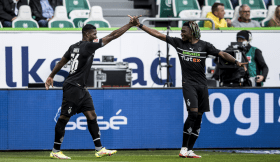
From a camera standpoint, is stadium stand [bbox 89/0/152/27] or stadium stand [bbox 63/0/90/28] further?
stadium stand [bbox 89/0/152/27]

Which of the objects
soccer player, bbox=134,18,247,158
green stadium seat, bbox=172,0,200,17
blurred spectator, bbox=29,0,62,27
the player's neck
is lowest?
soccer player, bbox=134,18,247,158

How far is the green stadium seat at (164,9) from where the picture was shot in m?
12.8

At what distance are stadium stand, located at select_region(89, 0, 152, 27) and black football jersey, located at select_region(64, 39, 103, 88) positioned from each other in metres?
7.34

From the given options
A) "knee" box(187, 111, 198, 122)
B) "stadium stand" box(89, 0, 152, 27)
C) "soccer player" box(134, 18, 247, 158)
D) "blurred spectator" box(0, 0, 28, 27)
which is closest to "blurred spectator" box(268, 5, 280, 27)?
"stadium stand" box(89, 0, 152, 27)

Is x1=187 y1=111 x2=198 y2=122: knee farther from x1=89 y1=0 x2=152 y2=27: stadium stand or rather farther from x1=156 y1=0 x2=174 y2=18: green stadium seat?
x1=89 y1=0 x2=152 y2=27: stadium stand

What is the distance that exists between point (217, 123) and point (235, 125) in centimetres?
34

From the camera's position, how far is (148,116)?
7.50m

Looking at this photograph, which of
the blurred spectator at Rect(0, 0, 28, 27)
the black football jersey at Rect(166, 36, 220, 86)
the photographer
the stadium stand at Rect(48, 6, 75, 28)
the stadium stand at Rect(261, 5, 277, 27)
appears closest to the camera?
the black football jersey at Rect(166, 36, 220, 86)

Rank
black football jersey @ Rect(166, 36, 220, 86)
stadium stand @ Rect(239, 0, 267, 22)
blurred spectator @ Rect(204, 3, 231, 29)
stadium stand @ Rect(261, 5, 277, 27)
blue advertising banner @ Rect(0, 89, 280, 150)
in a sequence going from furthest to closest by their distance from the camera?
stadium stand @ Rect(239, 0, 267, 22)
stadium stand @ Rect(261, 5, 277, 27)
blurred spectator @ Rect(204, 3, 231, 29)
blue advertising banner @ Rect(0, 89, 280, 150)
black football jersey @ Rect(166, 36, 220, 86)

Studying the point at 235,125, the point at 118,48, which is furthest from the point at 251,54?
the point at 118,48

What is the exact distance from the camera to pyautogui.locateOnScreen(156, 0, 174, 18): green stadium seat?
12.8m

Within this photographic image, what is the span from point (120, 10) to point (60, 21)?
283 centimetres

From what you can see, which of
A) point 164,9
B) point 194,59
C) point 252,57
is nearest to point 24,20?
point 164,9

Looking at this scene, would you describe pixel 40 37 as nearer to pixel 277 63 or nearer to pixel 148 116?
pixel 148 116
